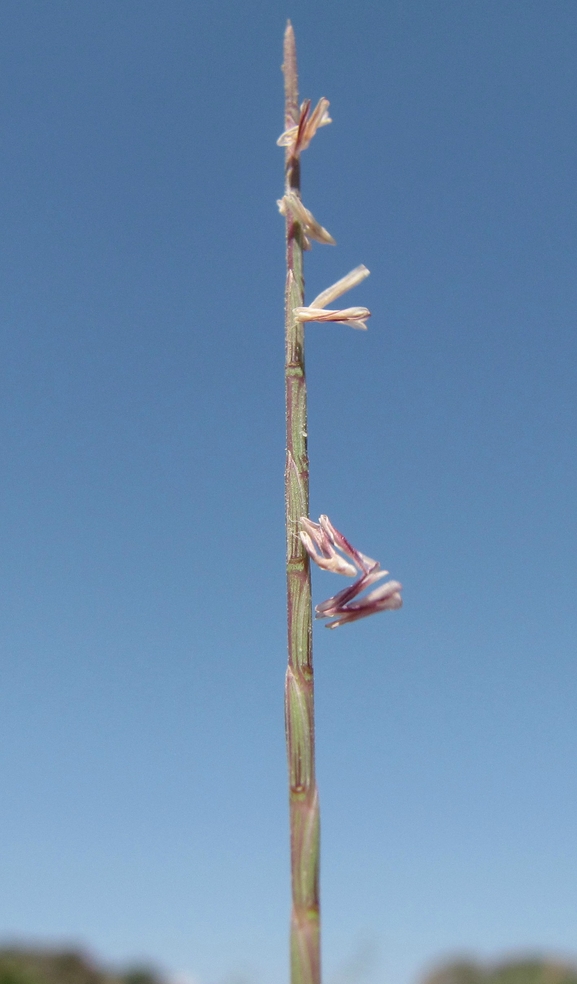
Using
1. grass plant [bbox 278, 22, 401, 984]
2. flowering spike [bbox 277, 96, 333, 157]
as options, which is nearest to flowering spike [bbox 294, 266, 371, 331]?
grass plant [bbox 278, 22, 401, 984]

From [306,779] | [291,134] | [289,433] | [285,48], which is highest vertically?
[285,48]

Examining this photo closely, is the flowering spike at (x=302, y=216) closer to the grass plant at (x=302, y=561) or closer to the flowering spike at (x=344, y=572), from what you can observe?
the grass plant at (x=302, y=561)

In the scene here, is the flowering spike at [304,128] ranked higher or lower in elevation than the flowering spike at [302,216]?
higher

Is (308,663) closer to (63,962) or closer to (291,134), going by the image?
(291,134)

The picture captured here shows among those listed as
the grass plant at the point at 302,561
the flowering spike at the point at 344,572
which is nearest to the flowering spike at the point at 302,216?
the grass plant at the point at 302,561

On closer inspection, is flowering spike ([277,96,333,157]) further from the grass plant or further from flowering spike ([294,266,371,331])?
flowering spike ([294,266,371,331])

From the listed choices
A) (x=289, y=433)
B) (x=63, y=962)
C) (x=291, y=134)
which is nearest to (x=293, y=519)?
(x=289, y=433)

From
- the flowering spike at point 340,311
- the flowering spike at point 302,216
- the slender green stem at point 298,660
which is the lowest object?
the slender green stem at point 298,660

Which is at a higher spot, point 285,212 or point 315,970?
point 285,212

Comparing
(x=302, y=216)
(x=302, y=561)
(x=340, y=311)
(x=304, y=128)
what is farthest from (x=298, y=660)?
(x=304, y=128)
